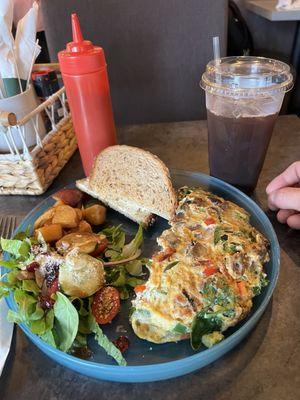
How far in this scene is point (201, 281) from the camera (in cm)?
60

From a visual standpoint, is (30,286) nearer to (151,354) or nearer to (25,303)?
(25,303)

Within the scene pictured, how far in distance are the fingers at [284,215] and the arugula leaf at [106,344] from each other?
51cm

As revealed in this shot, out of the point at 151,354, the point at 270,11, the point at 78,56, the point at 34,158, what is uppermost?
the point at 78,56

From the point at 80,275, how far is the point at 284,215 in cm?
51

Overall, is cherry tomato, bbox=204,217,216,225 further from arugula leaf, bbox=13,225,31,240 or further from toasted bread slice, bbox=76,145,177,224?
arugula leaf, bbox=13,225,31,240

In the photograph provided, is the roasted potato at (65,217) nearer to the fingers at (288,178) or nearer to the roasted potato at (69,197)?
the roasted potato at (69,197)

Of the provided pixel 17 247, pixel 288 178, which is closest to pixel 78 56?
pixel 17 247

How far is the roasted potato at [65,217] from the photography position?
2.64ft

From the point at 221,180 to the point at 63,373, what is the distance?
2.02 feet

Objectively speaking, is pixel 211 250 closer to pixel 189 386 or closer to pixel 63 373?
pixel 189 386

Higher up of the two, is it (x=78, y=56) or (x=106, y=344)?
(x=78, y=56)

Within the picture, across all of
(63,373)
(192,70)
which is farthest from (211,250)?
(192,70)

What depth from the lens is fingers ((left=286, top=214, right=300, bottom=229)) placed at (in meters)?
0.80

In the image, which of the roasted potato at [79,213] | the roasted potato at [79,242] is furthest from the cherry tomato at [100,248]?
the roasted potato at [79,213]
